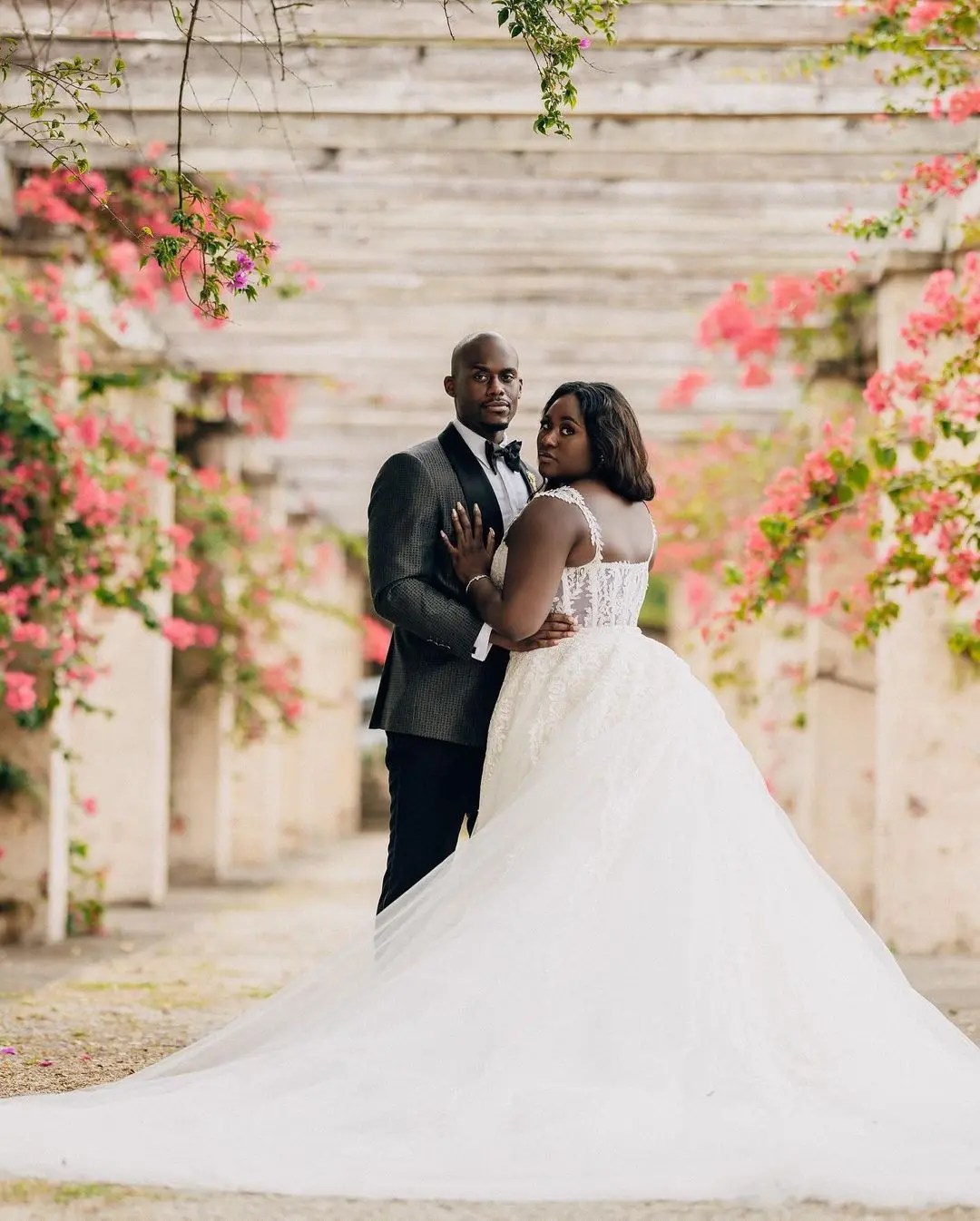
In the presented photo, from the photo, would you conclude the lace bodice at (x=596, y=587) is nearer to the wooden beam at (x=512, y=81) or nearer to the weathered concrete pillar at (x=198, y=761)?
the wooden beam at (x=512, y=81)

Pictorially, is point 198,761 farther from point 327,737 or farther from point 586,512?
point 586,512

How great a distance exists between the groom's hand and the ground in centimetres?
154

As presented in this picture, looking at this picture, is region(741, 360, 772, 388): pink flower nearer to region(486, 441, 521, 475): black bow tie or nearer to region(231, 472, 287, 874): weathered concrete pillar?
region(486, 441, 521, 475): black bow tie

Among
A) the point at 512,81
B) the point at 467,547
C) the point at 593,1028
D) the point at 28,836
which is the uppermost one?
the point at 512,81

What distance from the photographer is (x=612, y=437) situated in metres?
4.38

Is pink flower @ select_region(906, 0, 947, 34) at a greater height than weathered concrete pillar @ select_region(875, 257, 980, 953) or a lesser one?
greater

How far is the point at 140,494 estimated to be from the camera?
8.34m

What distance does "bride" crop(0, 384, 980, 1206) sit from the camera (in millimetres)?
3314

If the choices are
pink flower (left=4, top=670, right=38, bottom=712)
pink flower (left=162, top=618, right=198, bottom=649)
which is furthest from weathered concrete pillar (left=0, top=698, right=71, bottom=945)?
pink flower (left=162, top=618, right=198, bottom=649)

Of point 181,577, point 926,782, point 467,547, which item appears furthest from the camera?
point 181,577

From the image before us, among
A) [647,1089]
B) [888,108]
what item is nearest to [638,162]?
[888,108]

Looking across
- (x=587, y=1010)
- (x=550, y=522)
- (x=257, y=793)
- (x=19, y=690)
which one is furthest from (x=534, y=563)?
(x=257, y=793)

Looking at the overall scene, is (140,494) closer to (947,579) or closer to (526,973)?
(947,579)

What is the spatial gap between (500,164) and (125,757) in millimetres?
4080
